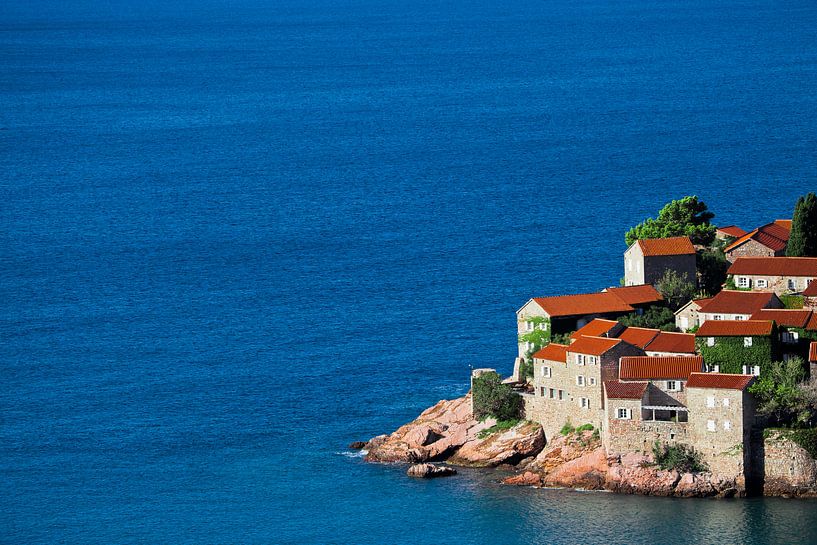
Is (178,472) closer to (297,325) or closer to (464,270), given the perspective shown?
(297,325)

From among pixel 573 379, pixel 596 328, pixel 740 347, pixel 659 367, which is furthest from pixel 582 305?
pixel 740 347

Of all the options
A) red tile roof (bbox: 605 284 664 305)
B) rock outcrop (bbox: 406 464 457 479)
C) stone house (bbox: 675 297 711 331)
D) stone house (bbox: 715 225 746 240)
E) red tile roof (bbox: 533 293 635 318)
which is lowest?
rock outcrop (bbox: 406 464 457 479)

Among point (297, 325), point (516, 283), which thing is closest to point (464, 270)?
point (516, 283)

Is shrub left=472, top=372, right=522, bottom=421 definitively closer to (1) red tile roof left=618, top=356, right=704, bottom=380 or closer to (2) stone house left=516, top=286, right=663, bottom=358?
(2) stone house left=516, top=286, right=663, bottom=358

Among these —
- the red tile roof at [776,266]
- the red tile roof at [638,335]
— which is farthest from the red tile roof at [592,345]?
the red tile roof at [776,266]

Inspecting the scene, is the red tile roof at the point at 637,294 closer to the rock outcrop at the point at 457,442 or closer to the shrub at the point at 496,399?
the shrub at the point at 496,399

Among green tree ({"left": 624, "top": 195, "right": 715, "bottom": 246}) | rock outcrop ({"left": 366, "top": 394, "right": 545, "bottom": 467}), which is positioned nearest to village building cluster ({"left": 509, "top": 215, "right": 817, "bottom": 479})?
rock outcrop ({"left": 366, "top": 394, "right": 545, "bottom": 467})

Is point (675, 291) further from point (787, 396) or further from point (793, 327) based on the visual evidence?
point (787, 396)
